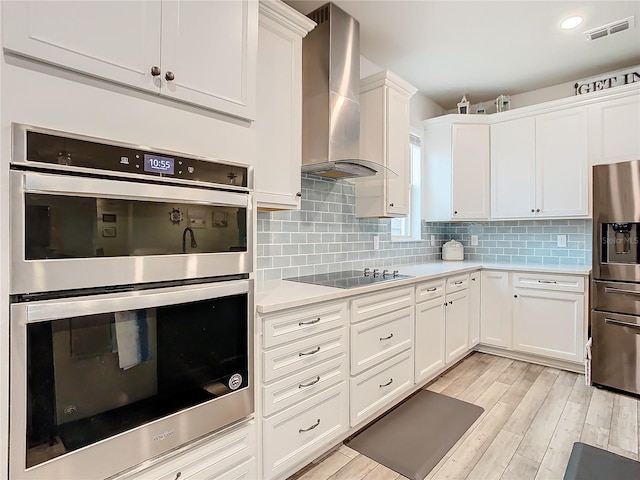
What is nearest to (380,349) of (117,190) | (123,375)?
(123,375)

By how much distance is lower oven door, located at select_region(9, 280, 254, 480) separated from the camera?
936mm

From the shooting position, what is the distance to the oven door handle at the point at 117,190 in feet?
3.09

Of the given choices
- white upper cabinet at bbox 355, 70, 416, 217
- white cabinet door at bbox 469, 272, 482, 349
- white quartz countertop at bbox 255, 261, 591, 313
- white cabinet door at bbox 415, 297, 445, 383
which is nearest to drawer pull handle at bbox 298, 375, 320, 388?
white quartz countertop at bbox 255, 261, 591, 313

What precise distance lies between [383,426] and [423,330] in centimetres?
76

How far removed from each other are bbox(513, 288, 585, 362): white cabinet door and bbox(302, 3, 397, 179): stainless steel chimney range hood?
211cm

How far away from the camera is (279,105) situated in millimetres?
1966

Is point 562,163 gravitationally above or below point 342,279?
above

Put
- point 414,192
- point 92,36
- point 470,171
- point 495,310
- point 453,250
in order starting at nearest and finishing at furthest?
point 92,36 → point 495,310 → point 470,171 → point 414,192 → point 453,250

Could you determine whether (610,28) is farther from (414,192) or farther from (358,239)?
(358,239)

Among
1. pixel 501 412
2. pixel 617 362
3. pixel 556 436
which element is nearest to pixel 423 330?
pixel 501 412

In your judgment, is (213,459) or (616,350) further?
(616,350)

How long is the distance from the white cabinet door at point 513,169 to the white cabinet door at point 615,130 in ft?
1.59

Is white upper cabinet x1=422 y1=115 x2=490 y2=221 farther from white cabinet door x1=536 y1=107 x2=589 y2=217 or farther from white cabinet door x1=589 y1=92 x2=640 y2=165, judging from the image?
white cabinet door x1=589 y1=92 x2=640 y2=165

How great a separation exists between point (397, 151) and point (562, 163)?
68.2 inches
